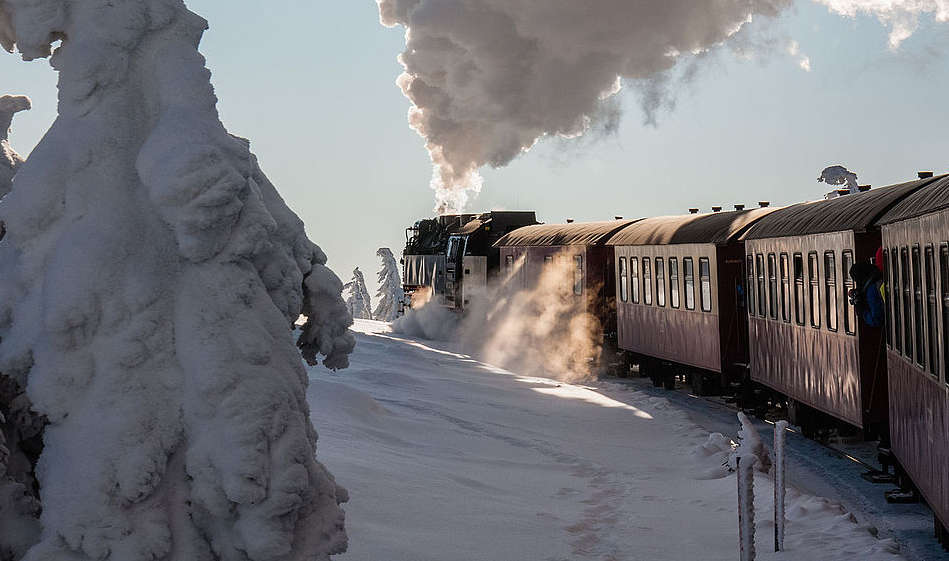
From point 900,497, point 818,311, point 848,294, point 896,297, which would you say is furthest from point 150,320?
point 818,311

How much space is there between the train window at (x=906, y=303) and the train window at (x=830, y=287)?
10.9 ft

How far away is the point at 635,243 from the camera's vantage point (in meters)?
24.5

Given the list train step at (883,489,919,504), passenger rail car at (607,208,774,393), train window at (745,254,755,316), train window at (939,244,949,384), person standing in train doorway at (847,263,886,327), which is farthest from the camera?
passenger rail car at (607,208,774,393)

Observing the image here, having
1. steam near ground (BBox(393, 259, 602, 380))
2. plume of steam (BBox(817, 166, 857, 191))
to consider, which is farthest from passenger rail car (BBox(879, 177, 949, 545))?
plume of steam (BBox(817, 166, 857, 191))

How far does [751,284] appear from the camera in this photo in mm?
18812

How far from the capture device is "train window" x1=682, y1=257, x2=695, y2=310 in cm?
2133

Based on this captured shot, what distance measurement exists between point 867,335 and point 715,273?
Result: 274 inches

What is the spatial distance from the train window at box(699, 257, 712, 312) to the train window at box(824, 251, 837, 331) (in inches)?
229

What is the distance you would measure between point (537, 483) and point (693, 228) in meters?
9.18

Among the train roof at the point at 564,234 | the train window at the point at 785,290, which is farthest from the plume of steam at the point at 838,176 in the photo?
the train window at the point at 785,290

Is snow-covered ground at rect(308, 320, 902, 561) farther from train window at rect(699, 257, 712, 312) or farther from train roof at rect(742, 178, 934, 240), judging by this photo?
train roof at rect(742, 178, 934, 240)

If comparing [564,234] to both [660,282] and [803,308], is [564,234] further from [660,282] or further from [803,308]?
[803,308]

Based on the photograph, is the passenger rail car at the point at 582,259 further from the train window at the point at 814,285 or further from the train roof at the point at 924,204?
the train roof at the point at 924,204

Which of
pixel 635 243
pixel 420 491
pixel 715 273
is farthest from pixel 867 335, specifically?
pixel 635 243
